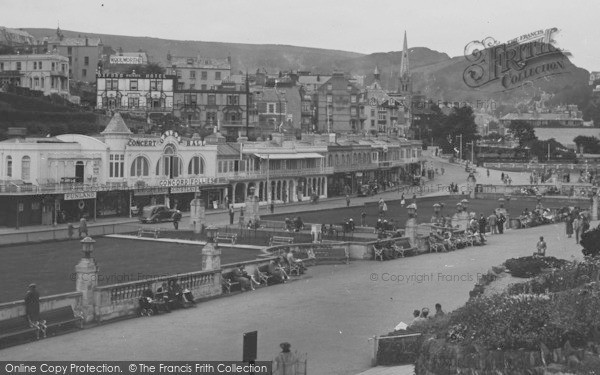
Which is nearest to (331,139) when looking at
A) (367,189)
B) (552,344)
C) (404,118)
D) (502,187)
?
(367,189)

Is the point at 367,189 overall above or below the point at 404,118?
below

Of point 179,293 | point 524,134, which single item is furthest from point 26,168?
point 524,134

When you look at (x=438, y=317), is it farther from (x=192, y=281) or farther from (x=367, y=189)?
(x=367, y=189)

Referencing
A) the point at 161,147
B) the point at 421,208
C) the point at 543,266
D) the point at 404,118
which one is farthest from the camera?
the point at 404,118

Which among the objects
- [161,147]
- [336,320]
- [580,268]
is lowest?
[336,320]

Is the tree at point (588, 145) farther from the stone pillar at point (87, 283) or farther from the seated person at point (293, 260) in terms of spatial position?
the stone pillar at point (87, 283)

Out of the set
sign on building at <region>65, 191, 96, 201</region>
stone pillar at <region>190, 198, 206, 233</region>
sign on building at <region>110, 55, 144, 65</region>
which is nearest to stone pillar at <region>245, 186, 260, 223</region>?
stone pillar at <region>190, 198, 206, 233</region>

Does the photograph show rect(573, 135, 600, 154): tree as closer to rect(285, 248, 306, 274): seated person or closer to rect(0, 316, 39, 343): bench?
rect(285, 248, 306, 274): seated person
